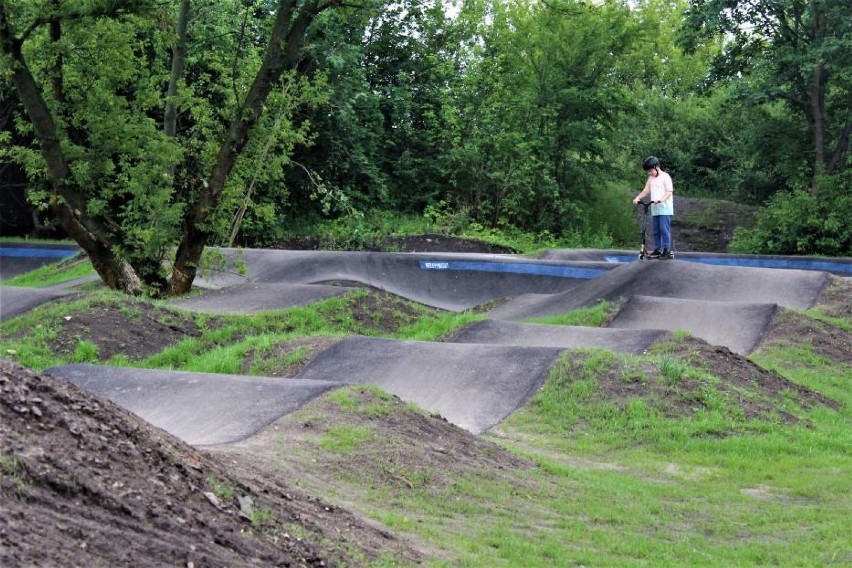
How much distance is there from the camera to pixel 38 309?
42.4 ft

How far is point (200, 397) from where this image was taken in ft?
28.3

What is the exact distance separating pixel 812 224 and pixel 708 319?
11.0 m

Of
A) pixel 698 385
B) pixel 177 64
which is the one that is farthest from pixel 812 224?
pixel 698 385

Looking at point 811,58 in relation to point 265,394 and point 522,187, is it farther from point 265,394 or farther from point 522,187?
point 265,394

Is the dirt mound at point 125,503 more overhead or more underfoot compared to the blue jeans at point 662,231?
more underfoot

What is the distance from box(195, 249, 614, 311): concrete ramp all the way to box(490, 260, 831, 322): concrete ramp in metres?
2.11

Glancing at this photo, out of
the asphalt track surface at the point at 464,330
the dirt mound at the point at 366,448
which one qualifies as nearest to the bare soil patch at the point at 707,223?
the asphalt track surface at the point at 464,330

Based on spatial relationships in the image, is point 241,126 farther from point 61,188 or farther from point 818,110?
point 818,110

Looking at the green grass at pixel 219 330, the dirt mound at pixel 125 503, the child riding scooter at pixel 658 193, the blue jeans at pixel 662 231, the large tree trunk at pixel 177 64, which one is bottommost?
the green grass at pixel 219 330

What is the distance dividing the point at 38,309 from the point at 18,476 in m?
9.52

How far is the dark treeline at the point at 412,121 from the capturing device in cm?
1423

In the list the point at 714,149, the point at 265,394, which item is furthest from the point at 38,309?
the point at 714,149

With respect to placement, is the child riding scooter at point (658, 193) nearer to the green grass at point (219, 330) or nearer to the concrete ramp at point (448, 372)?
the green grass at point (219, 330)

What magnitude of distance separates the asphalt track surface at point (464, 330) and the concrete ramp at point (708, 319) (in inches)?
0.9
